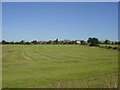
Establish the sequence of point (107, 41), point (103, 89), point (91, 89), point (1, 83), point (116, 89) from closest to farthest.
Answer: point (116, 89) < point (103, 89) < point (91, 89) < point (1, 83) < point (107, 41)

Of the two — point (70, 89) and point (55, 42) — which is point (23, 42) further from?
point (70, 89)

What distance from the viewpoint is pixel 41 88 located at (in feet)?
26.5

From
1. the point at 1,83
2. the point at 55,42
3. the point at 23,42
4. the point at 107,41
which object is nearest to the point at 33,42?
the point at 23,42

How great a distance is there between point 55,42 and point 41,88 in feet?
381

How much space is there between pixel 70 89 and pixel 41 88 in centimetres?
167

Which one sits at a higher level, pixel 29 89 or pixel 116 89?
pixel 116 89

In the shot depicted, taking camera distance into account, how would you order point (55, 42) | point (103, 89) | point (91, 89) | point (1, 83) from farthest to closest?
point (55, 42)
point (1, 83)
point (91, 89)
point (103, 89)

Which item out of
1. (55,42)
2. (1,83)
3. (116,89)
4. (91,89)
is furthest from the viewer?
Answer: (55,42)

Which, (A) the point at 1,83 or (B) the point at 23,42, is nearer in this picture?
(A) the point at 1,83

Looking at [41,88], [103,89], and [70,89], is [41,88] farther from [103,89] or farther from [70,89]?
[103,89]

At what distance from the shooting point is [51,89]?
304 inches

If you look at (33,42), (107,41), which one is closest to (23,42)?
(33,42)

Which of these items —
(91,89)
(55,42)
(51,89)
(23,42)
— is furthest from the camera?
(55,42)

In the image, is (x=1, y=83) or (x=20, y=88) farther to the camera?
(x=1, y=83)
